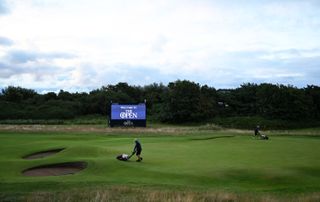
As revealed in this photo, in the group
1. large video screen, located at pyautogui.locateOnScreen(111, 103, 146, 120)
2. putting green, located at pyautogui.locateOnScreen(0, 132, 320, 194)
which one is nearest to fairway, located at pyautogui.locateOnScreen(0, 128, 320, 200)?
putting green, located at pyautogui.locateOnScreen(0, 132, 320, 194)

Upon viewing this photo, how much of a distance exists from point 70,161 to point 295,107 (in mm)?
78941

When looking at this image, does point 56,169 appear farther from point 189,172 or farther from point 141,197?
point 141,197

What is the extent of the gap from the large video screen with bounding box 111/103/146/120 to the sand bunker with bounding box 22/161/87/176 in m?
45.8

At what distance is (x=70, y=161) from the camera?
2991 cm

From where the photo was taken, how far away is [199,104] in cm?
10150

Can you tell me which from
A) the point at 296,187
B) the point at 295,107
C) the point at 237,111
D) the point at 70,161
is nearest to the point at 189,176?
the point at 296,187

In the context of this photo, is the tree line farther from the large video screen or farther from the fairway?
the fairway

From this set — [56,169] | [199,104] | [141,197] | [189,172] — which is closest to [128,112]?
[199,104]

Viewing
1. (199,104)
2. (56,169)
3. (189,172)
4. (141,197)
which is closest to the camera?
(141,197)

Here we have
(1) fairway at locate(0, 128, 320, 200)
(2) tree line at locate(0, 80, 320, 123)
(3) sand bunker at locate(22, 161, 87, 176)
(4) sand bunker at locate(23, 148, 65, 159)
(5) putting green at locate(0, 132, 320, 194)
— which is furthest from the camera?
(2) tree line at locate(0, 80, 320, 123)

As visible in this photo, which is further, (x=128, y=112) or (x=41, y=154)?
(x=128, y=112)

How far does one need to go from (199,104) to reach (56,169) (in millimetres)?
74612

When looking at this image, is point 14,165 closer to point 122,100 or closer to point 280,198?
point 280,198

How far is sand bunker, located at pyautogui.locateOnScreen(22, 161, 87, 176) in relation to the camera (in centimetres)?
2734
